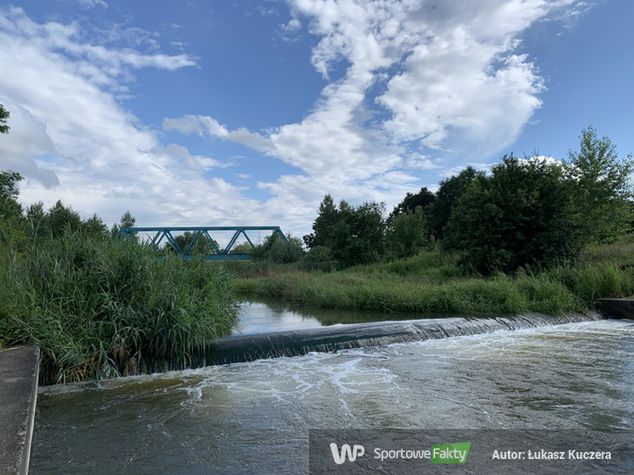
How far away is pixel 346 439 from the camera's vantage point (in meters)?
3.58

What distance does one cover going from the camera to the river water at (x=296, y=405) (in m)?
3.45

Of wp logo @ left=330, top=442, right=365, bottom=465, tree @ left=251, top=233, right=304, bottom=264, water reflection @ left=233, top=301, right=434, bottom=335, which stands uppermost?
tree @ left=251, top=233, right=304, bottom=264

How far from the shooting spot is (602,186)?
64.9 ft

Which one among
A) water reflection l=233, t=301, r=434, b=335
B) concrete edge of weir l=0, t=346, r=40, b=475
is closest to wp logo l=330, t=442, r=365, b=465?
concrete edge of weir l=0, t=346, r=40, b=475

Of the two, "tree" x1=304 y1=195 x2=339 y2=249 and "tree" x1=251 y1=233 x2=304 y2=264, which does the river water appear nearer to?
"tree" x1=251 y1=233 x2=304 y2=264

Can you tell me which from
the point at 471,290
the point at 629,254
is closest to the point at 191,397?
the point at 471,290

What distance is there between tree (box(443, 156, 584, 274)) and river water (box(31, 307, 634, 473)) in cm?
852

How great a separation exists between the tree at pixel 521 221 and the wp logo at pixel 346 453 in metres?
13.0

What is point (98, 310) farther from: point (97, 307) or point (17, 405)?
point (17, 405)

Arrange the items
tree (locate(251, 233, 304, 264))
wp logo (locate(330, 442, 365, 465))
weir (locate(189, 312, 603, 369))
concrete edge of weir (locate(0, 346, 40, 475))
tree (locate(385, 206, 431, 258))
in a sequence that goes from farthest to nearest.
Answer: tree (locate(251, 233, 304, 264))
tree (locate(385, 206, 431, 258))
weir (locate(189, 312, 603, 369))
wp logo (locate(330, 442, 365, 465))
concrete edge of weir (locate(0, 346, 40, 475))

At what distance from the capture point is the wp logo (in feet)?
10.6

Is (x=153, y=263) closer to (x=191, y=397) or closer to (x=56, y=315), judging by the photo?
(x=56, y=315)

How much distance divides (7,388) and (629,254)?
17.4 meters

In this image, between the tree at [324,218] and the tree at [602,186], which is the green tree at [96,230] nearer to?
the tree at [602,186]
